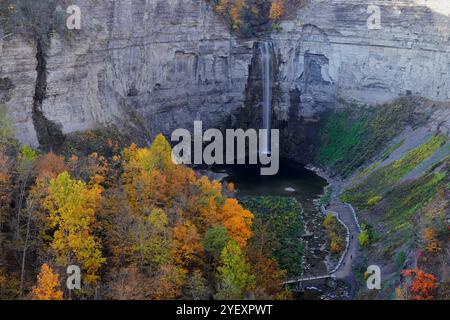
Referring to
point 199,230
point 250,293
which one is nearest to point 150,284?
point 250,293

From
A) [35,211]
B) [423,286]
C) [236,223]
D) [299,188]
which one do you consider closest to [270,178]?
[299,188]

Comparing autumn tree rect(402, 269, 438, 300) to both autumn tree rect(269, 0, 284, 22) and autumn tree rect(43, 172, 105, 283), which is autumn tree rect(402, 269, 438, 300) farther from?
autumn tree rect(269, 0, 284, 22)

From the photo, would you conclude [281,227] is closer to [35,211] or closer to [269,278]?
[269,278]

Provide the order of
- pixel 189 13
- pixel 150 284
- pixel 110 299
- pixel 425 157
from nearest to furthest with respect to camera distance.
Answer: pixel 110 299 → pixel 150 284 → pixel 425 157 → pixel 189 13

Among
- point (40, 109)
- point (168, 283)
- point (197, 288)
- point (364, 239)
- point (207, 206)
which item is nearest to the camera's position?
point (197, 288)

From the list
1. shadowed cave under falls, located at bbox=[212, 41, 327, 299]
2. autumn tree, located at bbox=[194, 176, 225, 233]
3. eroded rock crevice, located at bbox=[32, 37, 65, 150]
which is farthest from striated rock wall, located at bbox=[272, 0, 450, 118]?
eroded rock crevice, located at bbox=[32, 37, 65, 150]

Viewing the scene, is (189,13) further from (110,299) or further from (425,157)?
(110,299)
